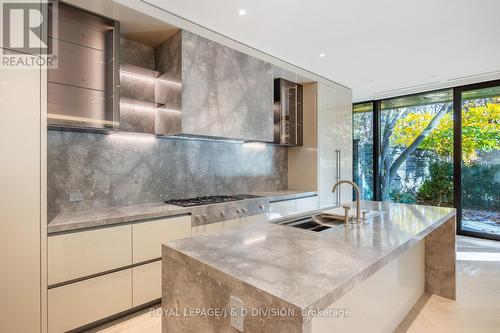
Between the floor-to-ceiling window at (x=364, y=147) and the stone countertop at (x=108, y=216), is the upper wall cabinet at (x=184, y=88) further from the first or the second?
the floor-to-ceiling window at (x=364, y=147)

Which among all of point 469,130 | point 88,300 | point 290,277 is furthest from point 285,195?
point 469,130

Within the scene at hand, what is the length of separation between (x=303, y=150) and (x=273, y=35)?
2.09 metres

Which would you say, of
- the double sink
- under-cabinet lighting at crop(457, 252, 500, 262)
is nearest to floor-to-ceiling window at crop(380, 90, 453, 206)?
under-cabinet lighting at crop(457, 252, 500, 262)

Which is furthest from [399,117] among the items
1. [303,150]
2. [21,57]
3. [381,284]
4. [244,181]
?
[21,57]

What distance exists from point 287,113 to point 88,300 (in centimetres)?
349

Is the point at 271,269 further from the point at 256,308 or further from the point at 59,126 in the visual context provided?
the point at 59,126

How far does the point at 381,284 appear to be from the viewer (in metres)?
1.86

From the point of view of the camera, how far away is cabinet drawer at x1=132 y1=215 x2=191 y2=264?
7.63 feet

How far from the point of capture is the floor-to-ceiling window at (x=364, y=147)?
605 cm

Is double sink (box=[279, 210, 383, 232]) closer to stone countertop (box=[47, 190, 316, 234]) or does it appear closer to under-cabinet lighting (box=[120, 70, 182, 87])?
stone countertop (box=[47, 190, 316, 234])

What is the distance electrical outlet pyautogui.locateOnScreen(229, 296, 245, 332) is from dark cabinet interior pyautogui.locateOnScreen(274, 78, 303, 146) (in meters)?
3.35

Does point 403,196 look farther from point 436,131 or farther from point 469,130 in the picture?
point 469,130

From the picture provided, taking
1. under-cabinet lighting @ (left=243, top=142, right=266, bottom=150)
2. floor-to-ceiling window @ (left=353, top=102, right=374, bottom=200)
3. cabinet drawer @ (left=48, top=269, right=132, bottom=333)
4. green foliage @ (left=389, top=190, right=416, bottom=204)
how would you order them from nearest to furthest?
cabinet drawer @ (left=48, top=269, right=132, bottom=333)
under-cabinet lighting @ (left=243, top=142, right=266, bottom=150)
green foliage @ (left=389, top=190, right=416, bottom=204)
floor-to-ceiling window @ (left=353, top=102, right=374, bottom=200)

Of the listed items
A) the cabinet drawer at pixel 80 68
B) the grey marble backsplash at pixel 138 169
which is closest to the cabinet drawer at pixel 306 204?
the grey marble backsplash at pixel 138 169
